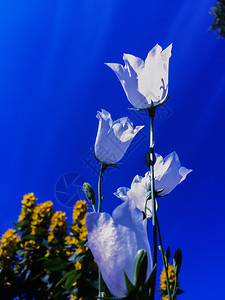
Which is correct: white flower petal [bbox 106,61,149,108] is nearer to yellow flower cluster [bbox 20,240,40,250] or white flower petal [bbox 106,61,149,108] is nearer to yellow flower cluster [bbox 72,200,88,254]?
yellow flower cluster [bbox 72,200,88,254]

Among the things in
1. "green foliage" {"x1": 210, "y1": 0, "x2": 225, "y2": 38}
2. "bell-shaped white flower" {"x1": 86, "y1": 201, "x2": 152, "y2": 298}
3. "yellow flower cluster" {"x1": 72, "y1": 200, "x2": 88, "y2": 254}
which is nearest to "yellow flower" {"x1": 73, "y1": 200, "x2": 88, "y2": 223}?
"yellow flower cluster" {"x1": 72, "y1": 200, "x2": 88, "y2": 254}

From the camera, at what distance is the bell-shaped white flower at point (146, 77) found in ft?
2.09

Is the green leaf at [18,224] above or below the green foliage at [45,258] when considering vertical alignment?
above

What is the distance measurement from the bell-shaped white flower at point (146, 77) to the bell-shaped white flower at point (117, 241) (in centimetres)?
30

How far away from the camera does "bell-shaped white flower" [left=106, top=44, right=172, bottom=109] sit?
0.64 metres

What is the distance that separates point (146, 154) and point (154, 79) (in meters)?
0.18

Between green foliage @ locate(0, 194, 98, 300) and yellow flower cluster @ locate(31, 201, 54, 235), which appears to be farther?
yellow flower cluster @ locate(31, 201, 54, 235)

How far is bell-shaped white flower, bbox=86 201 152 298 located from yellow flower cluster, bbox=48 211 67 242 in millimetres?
1871

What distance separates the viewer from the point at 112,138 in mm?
683

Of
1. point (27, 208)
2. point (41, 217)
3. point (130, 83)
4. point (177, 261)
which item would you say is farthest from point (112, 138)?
point (27, 208)

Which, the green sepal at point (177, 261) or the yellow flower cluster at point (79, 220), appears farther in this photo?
the yellow flower cluster at point (79, 220)

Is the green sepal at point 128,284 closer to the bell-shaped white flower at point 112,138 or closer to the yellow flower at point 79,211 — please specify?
the bell-shaped white flower at point 112,138

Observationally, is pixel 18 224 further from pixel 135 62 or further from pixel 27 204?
pixel 135 62

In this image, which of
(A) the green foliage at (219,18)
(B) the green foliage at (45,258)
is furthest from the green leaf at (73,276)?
(A) the green foliage at (219,18)
